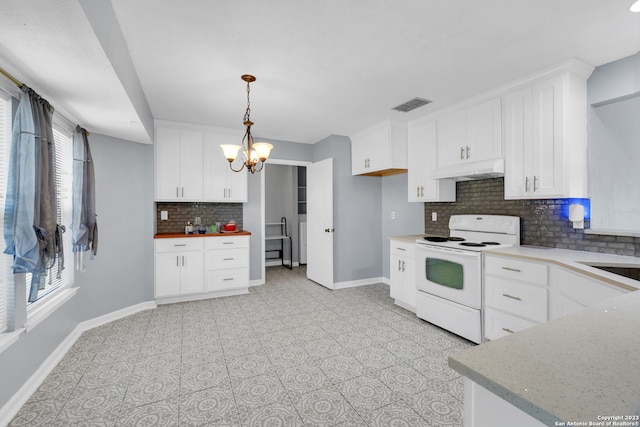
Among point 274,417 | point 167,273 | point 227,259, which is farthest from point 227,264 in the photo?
point 274,417

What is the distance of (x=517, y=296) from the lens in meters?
2.46

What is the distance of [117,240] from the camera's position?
3.50 m

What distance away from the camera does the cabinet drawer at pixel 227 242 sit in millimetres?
4203

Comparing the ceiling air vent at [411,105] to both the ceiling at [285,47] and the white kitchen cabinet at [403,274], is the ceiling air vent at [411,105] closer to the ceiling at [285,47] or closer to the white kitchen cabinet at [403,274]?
the ceiling at [285,47]

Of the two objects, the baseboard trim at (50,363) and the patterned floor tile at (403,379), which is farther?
the patterned floor tile at (403,379)

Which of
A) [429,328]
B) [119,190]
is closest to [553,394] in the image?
[429,328]

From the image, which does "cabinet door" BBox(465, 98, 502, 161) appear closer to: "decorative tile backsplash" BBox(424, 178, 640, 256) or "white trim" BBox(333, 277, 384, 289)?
"decorative tile backsplash" BBox(424, 178, 640, 256)

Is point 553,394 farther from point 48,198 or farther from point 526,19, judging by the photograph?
point 48,198

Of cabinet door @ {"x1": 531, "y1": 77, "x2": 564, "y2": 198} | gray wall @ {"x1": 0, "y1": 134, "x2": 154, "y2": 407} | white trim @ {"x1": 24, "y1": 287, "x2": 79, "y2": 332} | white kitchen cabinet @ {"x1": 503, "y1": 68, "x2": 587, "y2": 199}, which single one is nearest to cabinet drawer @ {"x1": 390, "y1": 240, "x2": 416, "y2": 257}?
white kitchen cabinet @ {"x1": 503, "y1": 68, "x2": 587, "y2": 199}

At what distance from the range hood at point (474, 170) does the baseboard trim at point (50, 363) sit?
12.7 ft

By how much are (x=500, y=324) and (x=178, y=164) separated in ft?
13.5

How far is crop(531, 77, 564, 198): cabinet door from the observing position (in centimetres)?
254

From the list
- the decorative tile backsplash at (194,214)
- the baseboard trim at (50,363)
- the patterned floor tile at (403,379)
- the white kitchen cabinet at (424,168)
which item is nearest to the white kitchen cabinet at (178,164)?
the decorative tile backsplash at (194,214)

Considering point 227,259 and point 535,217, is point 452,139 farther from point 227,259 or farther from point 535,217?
point 227,259
